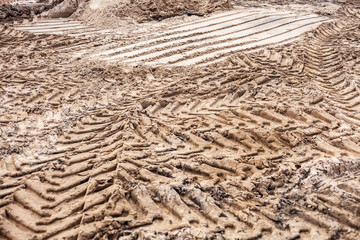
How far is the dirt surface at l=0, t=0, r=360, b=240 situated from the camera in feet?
7.55

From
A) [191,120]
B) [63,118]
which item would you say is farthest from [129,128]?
[63,118]

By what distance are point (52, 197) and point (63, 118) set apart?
1669mm

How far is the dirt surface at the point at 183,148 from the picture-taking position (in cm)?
230

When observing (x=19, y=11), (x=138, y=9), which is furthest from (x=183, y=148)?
(x=19, y=11)

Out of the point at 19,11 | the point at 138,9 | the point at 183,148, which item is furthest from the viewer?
the point at 19,11

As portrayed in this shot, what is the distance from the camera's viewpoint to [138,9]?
938cm

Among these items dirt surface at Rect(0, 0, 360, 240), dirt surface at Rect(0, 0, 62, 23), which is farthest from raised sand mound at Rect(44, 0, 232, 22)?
dirt surface at Rect(0, 0, 360, 240)

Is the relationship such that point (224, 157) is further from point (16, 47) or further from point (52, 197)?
point (16, 47)

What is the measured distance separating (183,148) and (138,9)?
7551 millimetres

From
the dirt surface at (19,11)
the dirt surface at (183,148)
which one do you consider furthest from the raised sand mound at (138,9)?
the dirt surface at (183,148)

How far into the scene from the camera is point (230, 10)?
9391 mm

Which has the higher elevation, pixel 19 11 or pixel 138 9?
pixel 19 11

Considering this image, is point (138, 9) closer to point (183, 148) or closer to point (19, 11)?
point (19, 11)

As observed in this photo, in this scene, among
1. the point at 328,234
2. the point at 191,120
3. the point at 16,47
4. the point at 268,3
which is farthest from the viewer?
the point at 268,3
